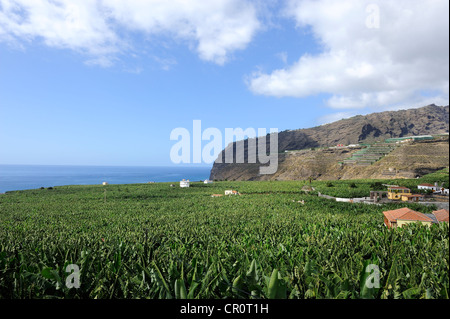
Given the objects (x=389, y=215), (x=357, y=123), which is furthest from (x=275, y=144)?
(x=389, y=215)

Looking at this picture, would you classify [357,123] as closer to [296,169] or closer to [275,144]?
[275,144]

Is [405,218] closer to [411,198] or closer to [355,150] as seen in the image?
[411,198]

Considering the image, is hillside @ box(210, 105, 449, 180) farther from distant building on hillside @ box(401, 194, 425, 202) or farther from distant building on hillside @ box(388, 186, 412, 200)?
distant building on hillside @ box(388, 186, 412, 200)

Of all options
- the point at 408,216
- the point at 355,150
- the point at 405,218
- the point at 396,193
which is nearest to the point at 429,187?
the point at 396,193

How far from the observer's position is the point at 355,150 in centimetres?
11150

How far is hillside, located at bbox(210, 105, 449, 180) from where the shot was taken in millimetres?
73625

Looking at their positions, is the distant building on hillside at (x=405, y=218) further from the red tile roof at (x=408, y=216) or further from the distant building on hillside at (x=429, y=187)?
the distant building on hillside at (x=429, y=187)

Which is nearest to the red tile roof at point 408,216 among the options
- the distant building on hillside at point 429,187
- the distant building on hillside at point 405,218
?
the distant building on hillside at point 405,218

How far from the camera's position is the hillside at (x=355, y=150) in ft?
242

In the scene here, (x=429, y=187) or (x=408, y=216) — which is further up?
(x=408, y=216)

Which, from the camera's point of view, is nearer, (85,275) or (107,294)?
(107,294)

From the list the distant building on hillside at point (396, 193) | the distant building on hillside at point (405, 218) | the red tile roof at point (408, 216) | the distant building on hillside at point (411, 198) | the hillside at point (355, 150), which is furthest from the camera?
the hillside at point (355, 150)
